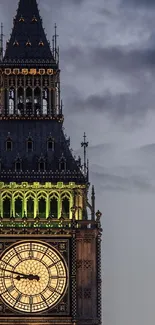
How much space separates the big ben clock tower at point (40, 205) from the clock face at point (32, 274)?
45 mm

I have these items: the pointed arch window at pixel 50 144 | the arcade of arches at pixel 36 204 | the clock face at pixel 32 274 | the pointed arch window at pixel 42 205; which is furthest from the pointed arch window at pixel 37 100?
the clock face at pixel 32 274

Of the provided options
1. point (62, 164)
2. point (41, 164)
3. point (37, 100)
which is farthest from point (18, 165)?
point (37, 100)

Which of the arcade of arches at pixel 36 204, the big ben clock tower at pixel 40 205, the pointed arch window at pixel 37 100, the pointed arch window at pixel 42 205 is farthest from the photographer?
the pointed arch window at pixel 37 100

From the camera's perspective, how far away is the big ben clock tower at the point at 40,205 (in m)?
68.1

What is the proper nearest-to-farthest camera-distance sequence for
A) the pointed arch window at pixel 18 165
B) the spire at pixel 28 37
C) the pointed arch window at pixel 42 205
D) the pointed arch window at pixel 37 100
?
the pointed arch window at pixel 42 205 < the pointed arch window at pixel 18 165 < the pointed arch window at pixel 37 100 < the spire at pixel 28 37

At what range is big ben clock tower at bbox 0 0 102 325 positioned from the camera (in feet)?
224

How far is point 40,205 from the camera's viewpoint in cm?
6962

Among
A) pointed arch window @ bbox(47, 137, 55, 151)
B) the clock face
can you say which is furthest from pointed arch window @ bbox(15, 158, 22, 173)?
the clock face

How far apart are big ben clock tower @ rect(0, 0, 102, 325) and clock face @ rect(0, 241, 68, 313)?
45 millimetres

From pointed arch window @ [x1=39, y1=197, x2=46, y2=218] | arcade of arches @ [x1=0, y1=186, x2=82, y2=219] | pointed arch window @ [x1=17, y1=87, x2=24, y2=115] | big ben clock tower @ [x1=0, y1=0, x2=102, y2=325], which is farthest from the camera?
pointed arch window @ [x1=17, y1=87, x2=24, y2=115]

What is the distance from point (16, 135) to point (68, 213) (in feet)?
15.6

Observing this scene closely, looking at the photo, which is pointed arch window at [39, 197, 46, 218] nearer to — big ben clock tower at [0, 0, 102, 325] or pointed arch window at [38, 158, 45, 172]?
big ben clock tower at [0, 0, 102, 325]

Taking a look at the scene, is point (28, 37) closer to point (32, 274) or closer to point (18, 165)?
point (18, 165)

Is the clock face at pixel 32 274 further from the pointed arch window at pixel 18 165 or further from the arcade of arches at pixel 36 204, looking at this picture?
the pointed arch window at pixel 18 165
